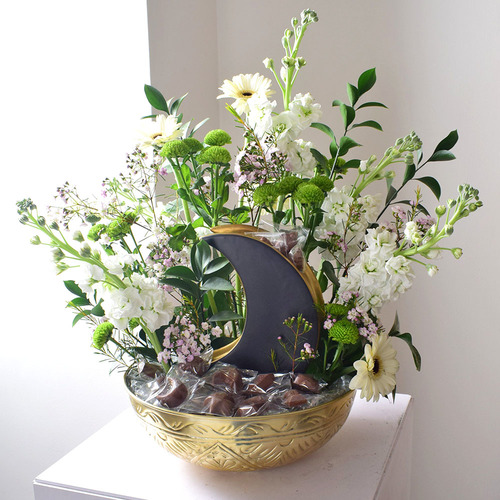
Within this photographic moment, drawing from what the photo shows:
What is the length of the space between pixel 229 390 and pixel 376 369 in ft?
0.71

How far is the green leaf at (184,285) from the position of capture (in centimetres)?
83

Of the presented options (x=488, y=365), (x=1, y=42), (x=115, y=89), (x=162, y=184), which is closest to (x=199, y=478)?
(x=162, y=184)

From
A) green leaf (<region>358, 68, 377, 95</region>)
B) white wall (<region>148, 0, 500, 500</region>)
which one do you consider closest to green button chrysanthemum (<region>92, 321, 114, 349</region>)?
green leaf (<region>358, 68, 377, 95</region>)

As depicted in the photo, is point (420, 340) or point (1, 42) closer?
point (1, 42)

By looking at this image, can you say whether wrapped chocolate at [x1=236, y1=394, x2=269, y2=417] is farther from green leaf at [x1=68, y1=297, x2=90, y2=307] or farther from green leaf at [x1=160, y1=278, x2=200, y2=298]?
green leaf at [x1=68, y1=297, x2=90, y2=307]

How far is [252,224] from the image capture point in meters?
0.88

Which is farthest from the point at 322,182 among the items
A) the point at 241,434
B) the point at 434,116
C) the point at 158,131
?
the point at 434,116

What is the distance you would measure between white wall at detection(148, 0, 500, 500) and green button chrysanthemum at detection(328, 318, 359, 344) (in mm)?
962

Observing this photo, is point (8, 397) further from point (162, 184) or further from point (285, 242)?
point (285, 242)

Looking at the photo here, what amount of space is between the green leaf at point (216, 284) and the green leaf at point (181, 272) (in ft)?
0.08

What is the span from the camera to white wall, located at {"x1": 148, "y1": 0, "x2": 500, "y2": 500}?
1.59 metres

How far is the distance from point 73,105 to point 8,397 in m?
0.85

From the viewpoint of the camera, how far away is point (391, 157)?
2.78 ft

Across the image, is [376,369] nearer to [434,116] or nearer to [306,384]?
[306,384]
